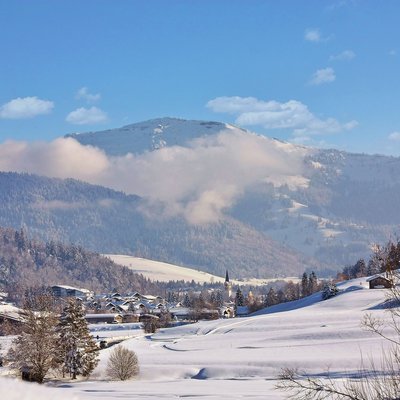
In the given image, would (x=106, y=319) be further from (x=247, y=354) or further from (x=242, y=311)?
(x=247, y=354)

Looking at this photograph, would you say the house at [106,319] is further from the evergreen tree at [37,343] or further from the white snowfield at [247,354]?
the evergreen tree at [37,343]

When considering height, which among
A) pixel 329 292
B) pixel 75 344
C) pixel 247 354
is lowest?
pixel 247 354

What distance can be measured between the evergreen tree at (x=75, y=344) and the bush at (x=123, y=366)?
13.0 feet

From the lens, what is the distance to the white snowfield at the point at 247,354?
118ft

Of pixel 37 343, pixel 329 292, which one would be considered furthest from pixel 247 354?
pixel 329 292

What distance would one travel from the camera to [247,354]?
2392 inches

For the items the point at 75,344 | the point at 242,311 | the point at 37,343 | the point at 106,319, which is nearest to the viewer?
the point at 37,343

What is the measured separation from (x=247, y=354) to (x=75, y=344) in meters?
14.7

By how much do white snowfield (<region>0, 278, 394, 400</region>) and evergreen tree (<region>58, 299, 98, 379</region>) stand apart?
1.30 m

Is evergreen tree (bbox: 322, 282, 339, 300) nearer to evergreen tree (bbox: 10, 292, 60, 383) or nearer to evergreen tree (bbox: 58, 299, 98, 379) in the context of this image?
evergreen tree (bbox: 58, 299, 98, 379)

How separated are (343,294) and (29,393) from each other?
115m

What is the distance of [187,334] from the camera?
100 metres

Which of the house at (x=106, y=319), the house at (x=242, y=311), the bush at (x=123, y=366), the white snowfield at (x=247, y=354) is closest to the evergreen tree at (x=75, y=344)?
the white snowfield at (x=247, y=354)

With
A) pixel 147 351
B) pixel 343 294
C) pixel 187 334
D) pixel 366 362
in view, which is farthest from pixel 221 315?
pixel 366 362
